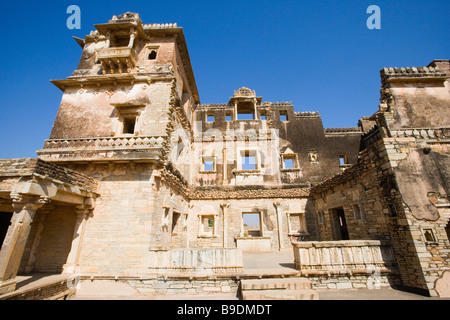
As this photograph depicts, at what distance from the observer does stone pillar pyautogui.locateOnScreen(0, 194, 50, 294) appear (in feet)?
16.7

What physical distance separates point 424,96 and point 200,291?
1447cm

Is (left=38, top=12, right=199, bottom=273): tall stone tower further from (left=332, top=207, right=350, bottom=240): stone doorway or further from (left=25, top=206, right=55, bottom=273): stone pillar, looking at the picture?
(left=332, top=207, right=350, bottom=240): stone doorway

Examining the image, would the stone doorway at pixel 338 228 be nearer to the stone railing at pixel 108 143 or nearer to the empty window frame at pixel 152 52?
the stone railing at pixel 108 143

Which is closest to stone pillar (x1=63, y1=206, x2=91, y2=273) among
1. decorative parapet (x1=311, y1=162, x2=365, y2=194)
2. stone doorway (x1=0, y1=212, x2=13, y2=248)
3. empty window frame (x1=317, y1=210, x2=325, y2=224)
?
stone doorway (x1=0, y1=212, x2=13, y2=248)

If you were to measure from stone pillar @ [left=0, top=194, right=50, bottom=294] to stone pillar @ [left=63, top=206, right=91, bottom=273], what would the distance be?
6.20 feet

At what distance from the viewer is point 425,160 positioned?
7.15m

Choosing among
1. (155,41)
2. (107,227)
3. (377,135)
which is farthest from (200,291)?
(377,135)

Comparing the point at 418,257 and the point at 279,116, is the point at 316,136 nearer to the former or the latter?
the point at 279,116

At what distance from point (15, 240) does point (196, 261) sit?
5.43 m

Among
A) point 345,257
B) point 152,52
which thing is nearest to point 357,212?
point 345,257

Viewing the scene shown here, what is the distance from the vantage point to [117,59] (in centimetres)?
1075

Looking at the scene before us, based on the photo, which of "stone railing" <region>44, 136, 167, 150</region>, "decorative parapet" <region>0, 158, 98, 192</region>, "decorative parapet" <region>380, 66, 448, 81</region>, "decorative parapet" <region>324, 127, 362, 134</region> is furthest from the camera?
"decorative parapet" <region>324, 127, 362, 134</region>

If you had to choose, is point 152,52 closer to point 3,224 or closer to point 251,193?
point 251,193
